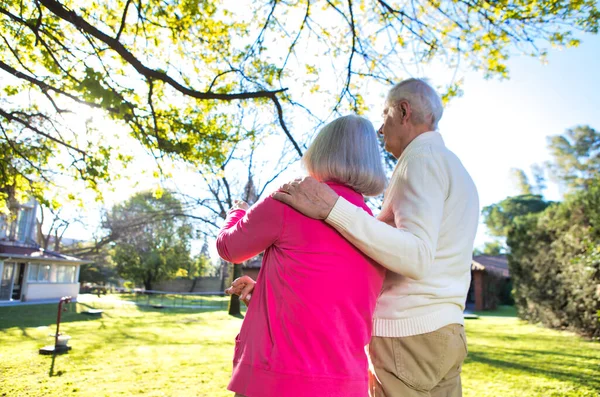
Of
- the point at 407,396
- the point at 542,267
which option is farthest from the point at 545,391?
the point at 542,267

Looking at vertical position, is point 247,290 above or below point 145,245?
below

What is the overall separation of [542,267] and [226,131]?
1217cm

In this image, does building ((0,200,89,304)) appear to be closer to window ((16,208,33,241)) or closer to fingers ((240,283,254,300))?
window ((16,208,33,241))

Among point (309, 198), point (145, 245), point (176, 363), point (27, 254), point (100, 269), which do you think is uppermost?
point (145, 245)

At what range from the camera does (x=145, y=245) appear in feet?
128

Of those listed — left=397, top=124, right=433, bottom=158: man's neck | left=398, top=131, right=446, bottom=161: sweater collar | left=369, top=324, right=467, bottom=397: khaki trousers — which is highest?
left=397, top=124, right=433, bottom=158: man's neck

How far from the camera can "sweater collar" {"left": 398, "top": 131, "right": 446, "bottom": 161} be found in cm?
171

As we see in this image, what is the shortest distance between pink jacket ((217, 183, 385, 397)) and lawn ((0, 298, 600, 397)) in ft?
16.0

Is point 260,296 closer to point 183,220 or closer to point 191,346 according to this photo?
point 191,346

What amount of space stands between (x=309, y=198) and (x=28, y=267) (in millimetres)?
27895

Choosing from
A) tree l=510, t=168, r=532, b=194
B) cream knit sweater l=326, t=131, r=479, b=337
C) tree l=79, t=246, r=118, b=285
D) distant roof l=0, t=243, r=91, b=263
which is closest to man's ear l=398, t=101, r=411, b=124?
cream knit sweater l=326, t=131, r=479, b=337

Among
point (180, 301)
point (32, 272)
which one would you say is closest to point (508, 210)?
point (180, 301)

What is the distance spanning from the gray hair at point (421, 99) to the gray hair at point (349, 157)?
266 millimetres

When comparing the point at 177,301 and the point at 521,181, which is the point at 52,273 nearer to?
the point at 177,301
